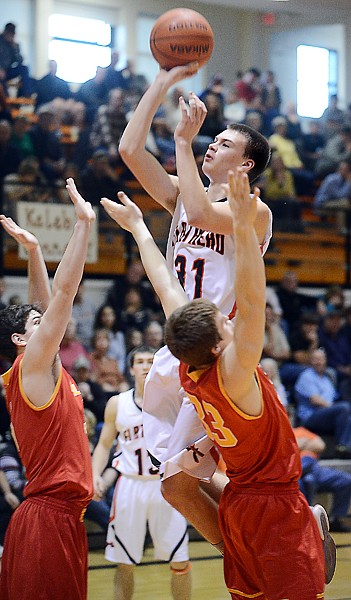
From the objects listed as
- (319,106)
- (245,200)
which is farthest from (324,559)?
(319,106)

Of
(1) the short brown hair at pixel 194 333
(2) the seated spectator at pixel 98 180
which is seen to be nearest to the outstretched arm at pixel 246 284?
(1) the short brown hair at pixel 194 333

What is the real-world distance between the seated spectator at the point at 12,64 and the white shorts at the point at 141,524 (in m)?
6.79

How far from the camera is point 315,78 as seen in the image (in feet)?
61.8

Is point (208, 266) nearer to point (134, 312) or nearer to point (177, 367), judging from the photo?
point (177, 367)

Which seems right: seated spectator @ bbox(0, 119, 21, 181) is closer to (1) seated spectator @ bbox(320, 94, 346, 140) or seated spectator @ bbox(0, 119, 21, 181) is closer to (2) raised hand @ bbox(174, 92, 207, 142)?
(1) seated spectator @ bbox(320, 94, 346, 140)

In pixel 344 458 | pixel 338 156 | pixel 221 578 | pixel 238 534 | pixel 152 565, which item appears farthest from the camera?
pixel 338 156

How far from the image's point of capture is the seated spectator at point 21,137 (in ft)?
36.0

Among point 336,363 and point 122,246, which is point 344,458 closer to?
point 336,363

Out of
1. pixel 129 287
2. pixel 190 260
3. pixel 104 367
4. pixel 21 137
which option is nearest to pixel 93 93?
pixel 21 137

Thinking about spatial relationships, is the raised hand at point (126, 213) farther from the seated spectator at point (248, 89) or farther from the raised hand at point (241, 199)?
the seated spectator at point (248, 89)

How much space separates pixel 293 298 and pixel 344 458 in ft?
9.44

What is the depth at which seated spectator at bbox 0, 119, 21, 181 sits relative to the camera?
10.6m

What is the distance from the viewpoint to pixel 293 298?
1194cm

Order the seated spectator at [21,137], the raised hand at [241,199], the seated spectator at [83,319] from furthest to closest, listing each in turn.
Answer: the seated spectator at [21,137]
the seated spectator at [83,319]
the raised hand at [241,199]
